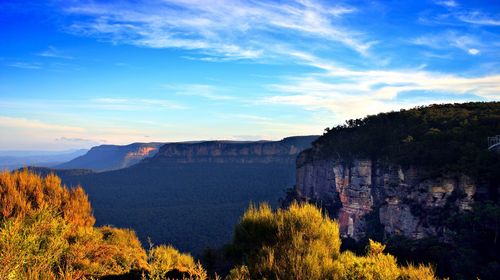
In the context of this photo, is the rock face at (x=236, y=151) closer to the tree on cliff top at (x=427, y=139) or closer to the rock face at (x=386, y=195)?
the tree on cliff top at (x=427, y=139)

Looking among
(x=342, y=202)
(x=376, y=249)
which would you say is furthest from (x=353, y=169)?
(x=376, y=249)

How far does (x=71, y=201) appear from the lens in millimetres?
23031

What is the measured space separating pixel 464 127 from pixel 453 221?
10.9 meters

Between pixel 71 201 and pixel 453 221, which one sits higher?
pixel 71 201

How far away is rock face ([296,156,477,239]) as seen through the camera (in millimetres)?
27875

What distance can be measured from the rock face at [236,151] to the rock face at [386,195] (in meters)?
58.7

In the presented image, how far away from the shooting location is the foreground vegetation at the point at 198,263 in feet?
24.8

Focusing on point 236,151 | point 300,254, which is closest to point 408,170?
point 300,254

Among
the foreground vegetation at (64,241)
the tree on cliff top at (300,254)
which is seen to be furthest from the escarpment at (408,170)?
the foreground vegetation at (64,241)

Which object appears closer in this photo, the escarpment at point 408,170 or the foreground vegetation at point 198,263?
the foreground vegetation at point 198,263

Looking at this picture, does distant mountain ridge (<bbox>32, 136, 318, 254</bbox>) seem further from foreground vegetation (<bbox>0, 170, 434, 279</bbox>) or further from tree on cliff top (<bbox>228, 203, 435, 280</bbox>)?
tree on cliff top (<bbox>228, 203, 435, 280</bbox>)

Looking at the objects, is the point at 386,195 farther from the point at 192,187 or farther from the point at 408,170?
the point at 192,187

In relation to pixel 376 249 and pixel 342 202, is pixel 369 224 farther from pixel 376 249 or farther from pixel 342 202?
pixel 376 249

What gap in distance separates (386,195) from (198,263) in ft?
97.9
